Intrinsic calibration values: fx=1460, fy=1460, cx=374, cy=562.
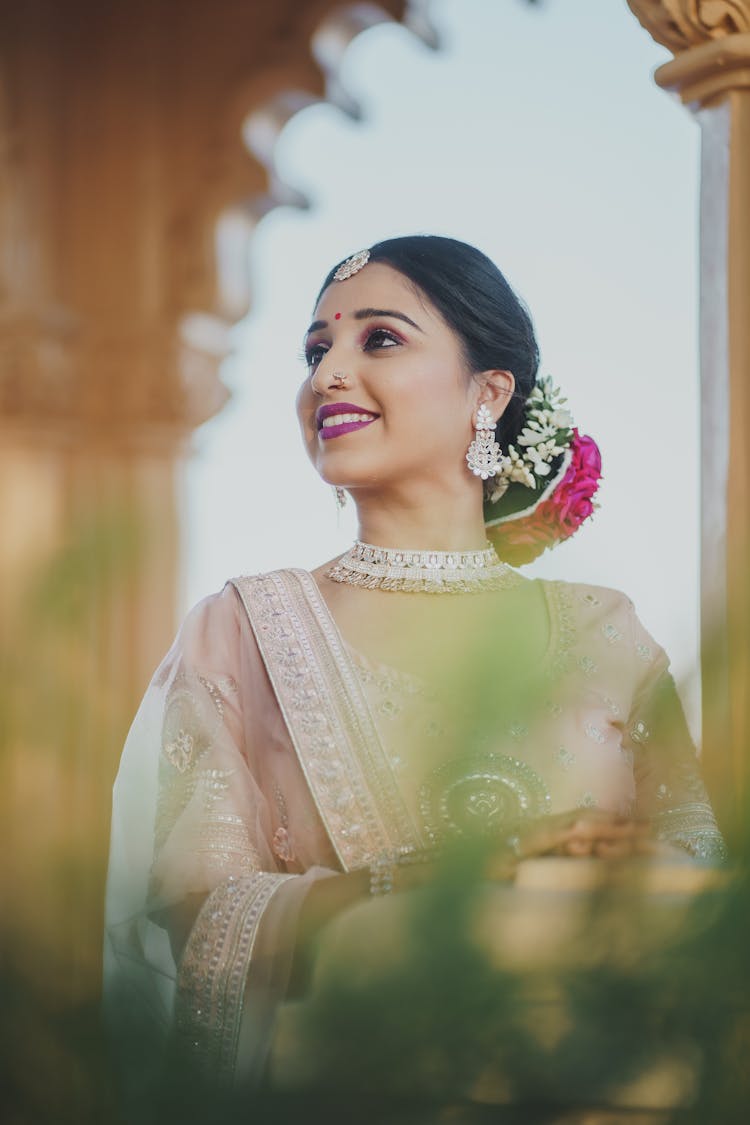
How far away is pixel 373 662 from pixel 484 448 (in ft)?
0.88

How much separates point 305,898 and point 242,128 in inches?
119

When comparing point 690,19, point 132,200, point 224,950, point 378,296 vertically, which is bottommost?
point 224,950

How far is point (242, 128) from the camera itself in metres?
3.83

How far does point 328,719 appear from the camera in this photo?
1.40 meters

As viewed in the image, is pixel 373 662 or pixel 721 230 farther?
pixel 721 230

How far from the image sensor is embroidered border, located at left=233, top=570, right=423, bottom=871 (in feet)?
4.42

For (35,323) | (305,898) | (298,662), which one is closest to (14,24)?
(35,323)

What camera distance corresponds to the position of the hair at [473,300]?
152 centimetres

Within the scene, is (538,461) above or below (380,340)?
below

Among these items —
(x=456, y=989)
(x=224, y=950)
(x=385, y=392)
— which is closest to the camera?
(x=456, y=989)

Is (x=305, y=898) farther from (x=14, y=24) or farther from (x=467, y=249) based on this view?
(x=14, y=24)

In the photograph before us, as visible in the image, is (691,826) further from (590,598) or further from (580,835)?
(580,835)

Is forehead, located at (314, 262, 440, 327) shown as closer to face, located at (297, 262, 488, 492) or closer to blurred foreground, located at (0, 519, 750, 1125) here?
face, located at (297, 262, 488, 492)

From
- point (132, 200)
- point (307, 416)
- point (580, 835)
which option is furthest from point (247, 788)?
point (132, 200)
